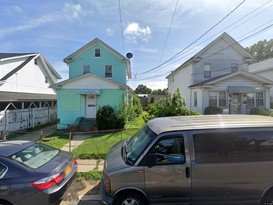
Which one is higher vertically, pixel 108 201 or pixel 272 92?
pixel 272 92

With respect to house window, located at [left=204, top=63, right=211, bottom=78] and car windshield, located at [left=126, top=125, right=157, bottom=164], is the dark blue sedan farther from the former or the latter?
house window, located at [left=204, top=63, right=211, bottom=78]

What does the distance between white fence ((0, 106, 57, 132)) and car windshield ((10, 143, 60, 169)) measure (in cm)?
1104

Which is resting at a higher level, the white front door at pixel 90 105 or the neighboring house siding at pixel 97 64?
the neighboring house siding at pixel 97 64

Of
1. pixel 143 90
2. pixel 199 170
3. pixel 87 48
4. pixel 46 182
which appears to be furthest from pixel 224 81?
pixel 143 90

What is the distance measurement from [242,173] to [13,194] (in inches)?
163

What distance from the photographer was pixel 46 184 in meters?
3.79

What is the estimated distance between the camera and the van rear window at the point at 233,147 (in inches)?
157

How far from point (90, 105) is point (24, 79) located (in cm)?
936

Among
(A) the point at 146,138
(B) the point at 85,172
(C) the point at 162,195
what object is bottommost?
(B) the point at 85,172

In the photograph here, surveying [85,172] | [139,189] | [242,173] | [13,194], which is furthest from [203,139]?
[85,172]

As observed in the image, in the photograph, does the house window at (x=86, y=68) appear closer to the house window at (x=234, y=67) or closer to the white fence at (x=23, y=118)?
the white fence at (x=23, y=118)

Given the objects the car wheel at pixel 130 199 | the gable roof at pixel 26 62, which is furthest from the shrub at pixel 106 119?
the car wheel at pixel 130 199

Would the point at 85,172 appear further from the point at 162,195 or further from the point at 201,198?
the point at 201,198

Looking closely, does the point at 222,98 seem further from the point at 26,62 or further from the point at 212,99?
the point at 26,62
